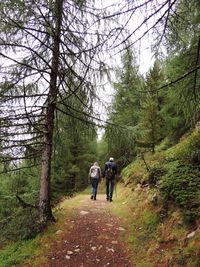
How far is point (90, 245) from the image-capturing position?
7.69m

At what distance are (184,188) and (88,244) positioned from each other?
2.64 meters

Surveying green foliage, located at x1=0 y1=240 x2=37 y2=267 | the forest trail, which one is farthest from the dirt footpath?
green foliage, located at x1=0 y1=240 x2=37 y2=267

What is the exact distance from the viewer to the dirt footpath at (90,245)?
6.87 m

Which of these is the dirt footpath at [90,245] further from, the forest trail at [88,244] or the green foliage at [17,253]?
the green foliage at [17,253]

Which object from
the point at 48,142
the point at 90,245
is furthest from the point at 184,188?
the point at 48,142

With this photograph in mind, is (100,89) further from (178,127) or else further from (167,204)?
(178,127)

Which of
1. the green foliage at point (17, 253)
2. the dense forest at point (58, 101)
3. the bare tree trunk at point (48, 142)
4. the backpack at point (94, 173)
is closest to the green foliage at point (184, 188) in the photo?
the dense forest at point (58, 101)

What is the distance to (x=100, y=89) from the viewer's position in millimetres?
9188

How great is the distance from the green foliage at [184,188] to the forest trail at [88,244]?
159 cm

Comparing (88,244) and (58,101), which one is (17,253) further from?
(58,101)

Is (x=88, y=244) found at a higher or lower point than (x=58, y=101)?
lower

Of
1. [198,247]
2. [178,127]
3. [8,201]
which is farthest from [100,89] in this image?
[178,127]

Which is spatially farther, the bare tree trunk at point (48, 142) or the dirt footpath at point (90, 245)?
the bare tree trunk at point (48, 142)

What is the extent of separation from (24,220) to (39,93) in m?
3.69
